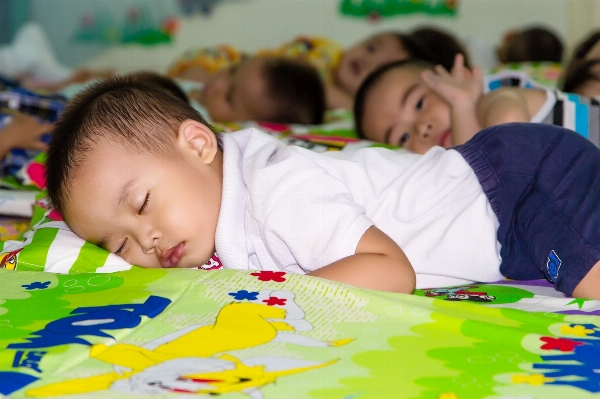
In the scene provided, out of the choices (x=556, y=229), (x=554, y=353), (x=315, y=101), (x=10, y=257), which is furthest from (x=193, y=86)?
(x=554, y=353)

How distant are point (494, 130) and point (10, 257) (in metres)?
0.87

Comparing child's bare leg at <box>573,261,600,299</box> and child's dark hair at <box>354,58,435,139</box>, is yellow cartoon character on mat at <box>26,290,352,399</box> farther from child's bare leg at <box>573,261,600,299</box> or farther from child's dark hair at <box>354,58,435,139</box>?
child's dark hair at <box>354,58,435,139</box>

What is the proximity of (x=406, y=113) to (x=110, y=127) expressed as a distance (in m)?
1.03

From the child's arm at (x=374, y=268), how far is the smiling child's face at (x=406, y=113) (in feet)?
2.88

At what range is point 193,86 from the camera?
3006mm

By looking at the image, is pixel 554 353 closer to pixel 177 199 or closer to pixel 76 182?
pixel 177 199

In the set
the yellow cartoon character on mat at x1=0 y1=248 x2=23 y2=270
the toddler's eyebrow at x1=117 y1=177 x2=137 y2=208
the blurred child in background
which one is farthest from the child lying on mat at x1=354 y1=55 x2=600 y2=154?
the blurred child in background

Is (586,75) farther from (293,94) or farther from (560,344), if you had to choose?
(560,344)

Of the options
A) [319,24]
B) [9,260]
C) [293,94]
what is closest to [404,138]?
[293,94]

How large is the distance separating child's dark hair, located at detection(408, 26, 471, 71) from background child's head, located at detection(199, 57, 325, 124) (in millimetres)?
437

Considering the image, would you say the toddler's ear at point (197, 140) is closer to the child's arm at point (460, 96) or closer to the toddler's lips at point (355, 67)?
the child's arm at point (460, 96)

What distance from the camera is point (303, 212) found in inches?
39.8

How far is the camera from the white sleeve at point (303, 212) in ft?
3.28

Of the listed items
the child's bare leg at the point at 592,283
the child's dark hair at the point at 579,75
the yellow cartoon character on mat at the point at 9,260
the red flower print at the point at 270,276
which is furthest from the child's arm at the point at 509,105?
the yellow cartoon character on mat at the point at 9,260
